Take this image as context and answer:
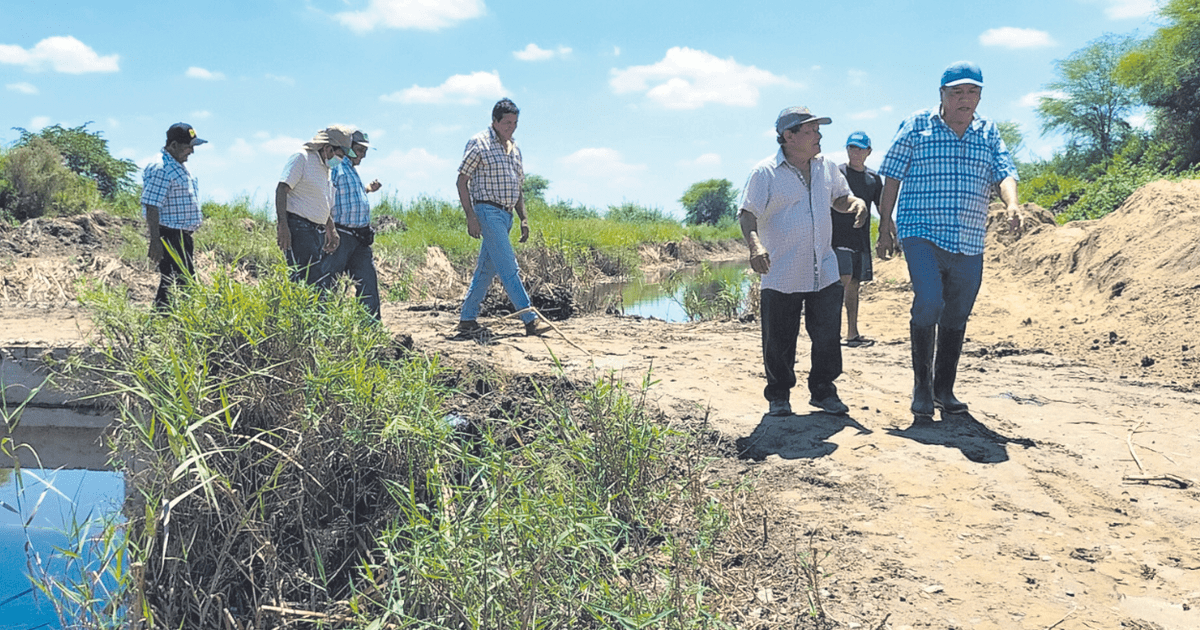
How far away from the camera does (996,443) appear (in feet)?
13.5

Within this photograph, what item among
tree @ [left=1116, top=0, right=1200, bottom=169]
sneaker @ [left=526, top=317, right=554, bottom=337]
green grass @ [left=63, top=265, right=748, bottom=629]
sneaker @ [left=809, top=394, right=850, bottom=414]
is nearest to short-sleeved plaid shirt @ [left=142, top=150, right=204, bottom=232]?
green grass @ [left=63, top=265, right=748, bottom=629]

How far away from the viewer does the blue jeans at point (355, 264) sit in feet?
19.9

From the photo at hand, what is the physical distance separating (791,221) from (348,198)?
10.8 feet

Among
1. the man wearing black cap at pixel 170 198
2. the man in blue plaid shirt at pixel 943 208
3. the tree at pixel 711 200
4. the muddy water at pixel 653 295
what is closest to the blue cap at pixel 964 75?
the man in blue plaid shirt at pixel 943 208

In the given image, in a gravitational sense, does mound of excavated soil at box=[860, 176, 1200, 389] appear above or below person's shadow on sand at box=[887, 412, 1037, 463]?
above

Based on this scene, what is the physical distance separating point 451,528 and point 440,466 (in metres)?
0.62

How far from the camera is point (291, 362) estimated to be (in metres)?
3.72

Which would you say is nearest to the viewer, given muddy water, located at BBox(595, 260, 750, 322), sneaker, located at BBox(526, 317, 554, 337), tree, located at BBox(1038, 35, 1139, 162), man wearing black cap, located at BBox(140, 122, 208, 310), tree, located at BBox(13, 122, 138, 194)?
man wearing black cap, located at BBox(140, 122, 208, 310)

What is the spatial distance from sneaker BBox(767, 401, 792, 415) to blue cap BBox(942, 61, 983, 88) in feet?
5.95

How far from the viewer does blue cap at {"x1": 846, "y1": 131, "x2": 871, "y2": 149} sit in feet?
22.0

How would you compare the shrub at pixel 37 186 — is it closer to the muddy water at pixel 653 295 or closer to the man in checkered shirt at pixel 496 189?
the muddy water at pixel 653 295

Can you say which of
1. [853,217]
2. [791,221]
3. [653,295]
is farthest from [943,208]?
[653,295]

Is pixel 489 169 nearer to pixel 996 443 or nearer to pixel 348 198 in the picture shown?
pixel 348 198

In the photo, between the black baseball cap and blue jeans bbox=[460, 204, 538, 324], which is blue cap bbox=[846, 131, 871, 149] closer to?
blue jeans bbox=[460, 204, 538, 324]
